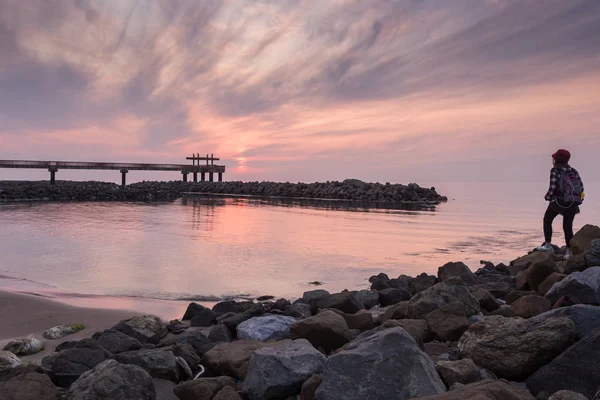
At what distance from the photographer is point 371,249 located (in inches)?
497

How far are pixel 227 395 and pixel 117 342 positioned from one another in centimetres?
183

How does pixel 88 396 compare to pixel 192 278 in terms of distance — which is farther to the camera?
pixel 192 278

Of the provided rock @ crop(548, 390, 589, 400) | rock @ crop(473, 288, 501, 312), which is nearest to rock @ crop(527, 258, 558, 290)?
rock @ crop(473, 288, 501, 312)

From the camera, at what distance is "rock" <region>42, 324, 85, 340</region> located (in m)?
5.17

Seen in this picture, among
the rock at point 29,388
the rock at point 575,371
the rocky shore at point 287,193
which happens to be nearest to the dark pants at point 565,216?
the rock at point 575,371

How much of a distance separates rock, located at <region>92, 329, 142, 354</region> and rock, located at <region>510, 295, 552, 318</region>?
12.5 ft

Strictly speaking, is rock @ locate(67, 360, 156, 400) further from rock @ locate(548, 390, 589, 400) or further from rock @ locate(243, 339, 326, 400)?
rock @ locate(548, 390, 589, 400)

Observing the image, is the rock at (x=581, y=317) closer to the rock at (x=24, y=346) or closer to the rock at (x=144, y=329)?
the rock at (x=144, y=329)

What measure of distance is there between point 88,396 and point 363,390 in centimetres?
178

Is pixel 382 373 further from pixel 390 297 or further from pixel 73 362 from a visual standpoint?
pixel 390 297

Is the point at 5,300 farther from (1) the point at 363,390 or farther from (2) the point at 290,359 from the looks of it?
(1) the point at 363,390

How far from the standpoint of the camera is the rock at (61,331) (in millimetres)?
5172

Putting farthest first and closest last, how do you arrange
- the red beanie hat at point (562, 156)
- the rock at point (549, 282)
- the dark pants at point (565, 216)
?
the dark pants at point (565, 216) → the red beanie hat at point (562, 156) → the rock at point (549, 282)

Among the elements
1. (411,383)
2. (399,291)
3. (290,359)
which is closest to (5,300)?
(290,359)
